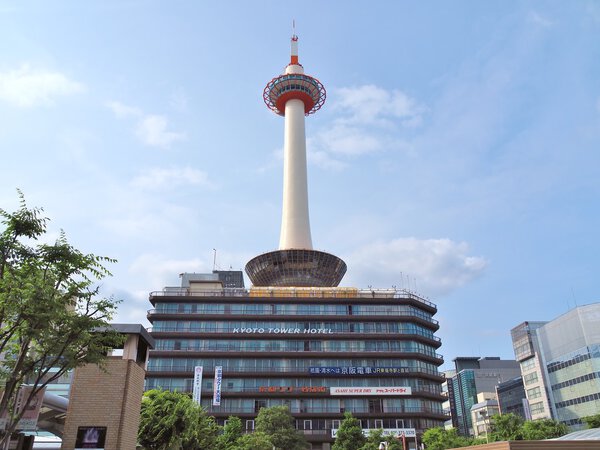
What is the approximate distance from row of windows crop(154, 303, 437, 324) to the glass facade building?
174 millimetres

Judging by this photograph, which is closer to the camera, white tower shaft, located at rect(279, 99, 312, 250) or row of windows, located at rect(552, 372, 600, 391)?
row of windows, located at rect(552, 372, 600, 391)

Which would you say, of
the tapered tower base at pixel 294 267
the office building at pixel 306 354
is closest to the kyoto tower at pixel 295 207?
the tapered tower base at pixel 294 267

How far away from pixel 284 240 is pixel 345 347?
1059 inches

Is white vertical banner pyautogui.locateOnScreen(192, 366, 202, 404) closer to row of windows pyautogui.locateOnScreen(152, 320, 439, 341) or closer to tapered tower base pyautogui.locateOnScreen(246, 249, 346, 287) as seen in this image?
row of windows pyautogui.locateOnScreen(152, 320, 439, 341)

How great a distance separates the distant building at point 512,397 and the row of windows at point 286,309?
164 feet

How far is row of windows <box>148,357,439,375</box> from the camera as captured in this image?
3268 inches

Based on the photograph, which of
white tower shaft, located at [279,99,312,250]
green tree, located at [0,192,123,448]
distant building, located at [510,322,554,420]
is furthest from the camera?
distant building, located at [510,322,554,420]

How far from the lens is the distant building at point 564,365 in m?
92.5

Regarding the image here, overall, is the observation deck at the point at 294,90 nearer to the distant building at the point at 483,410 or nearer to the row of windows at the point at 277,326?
the row of windows at the point at 277,326

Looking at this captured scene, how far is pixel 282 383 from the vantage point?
8350cm

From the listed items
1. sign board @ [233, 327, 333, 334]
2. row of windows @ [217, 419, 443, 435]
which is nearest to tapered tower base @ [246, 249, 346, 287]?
sign board @ [233, 327, 333, 334]

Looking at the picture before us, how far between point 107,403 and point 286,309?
64033 mm

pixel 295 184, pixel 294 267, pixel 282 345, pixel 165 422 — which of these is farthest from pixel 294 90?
pixel 165 422

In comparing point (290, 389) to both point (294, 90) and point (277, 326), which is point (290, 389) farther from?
point (294, 90)
